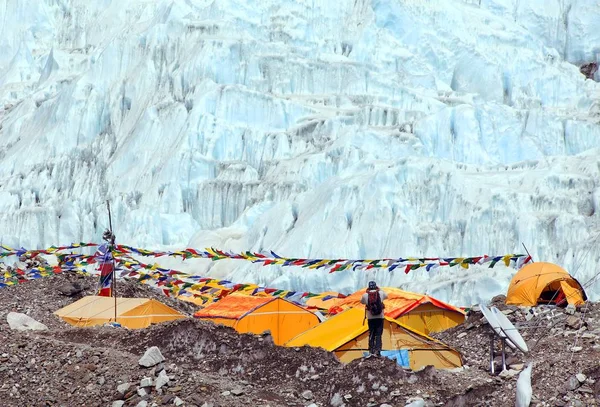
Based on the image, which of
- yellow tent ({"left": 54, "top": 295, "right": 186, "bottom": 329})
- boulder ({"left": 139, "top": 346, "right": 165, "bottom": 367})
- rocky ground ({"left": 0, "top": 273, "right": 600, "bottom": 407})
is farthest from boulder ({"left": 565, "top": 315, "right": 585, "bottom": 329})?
yellow tent ({"left": 54, "top": 295, "right": 186, "bottom": 329})

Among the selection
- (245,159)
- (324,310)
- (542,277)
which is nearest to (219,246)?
(245,159)

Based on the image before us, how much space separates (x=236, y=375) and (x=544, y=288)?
29.0ft

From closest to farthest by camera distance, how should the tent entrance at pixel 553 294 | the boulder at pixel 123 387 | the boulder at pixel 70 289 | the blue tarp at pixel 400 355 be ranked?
the boulder at pixel 123 387 < the blue tarp at pixel 400 355 < the tent entrance at pixel 553 294 < the boulder at pixel 70 289

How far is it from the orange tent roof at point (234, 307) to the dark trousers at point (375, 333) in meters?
4.89

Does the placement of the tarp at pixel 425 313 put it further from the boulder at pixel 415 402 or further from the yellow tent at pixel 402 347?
the boulder at pixel 415 402

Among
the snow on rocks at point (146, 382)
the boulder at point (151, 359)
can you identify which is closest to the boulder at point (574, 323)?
the boulder at point (151, 359)

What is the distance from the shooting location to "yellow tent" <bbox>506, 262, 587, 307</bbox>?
58.2ft

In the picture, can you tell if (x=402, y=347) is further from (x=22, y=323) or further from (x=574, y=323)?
(x=22, y=323)

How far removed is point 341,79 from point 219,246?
1608 centimetres

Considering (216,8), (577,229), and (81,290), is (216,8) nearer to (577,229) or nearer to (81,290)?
(577,229)

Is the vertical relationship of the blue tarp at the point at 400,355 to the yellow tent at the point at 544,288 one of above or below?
above

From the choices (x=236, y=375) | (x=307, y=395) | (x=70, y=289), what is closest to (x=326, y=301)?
(x=70, y=289)

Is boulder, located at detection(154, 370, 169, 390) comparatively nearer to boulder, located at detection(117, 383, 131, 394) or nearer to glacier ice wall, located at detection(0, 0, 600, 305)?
boulder, located at detection(117, 383, 131, 394)

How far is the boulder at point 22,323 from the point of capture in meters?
13.4
